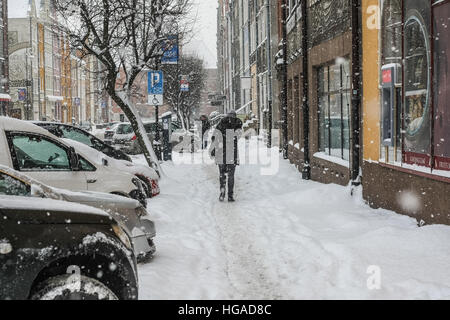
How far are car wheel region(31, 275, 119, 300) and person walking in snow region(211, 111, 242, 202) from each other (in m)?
8.90

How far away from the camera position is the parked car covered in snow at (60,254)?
12.7 ft

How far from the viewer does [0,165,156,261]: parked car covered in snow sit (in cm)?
499

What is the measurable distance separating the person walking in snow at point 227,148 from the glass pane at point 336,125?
2521 millimetres

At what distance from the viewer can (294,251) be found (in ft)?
26.3

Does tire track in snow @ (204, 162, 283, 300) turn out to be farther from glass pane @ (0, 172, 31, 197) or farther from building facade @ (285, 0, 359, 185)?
building facade @ (285, 0, 359, 185)

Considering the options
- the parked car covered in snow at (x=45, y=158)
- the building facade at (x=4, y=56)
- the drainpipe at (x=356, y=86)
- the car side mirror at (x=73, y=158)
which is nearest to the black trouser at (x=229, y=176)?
the drainpipe at (x=356, y=86)

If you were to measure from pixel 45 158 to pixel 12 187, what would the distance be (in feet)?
11.1

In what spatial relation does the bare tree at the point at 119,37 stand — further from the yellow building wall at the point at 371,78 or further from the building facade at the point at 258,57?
the building facade at the point at 258,57

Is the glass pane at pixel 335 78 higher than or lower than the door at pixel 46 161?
higher

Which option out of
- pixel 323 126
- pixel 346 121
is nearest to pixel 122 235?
pixel 346 121

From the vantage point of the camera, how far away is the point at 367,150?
458 inches

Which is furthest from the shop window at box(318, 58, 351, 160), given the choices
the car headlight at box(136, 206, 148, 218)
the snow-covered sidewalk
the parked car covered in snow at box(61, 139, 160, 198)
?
the car headlight at box(136, 206, 148, 218)

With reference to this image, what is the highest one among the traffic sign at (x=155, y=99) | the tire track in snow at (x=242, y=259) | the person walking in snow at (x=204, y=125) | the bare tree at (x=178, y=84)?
the bare tree at (x=178, y=84)
